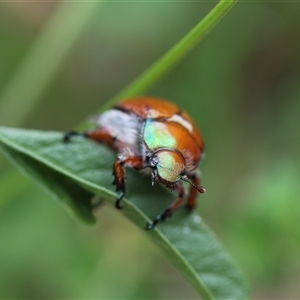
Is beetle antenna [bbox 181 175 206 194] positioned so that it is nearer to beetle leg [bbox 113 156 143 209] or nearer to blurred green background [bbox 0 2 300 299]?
beetle leg [bbox 113 156 143 209]

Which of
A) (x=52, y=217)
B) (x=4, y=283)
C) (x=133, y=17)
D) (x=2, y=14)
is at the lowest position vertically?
(x=4, y=283)

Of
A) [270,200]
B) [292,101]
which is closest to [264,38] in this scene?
[292,101]

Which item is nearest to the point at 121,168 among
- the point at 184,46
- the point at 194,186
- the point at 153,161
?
the point at 153,161

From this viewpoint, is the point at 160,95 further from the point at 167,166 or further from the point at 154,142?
the point at 167,166

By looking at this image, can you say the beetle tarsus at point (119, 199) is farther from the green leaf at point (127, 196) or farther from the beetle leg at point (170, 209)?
the beetle leg at point (170, 209)

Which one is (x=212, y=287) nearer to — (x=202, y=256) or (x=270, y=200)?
(x=202, y=256)

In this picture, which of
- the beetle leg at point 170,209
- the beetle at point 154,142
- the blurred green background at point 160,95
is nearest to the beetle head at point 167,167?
the beetle at point 154,142

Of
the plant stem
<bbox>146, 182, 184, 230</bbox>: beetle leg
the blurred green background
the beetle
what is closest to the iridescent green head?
the beetle
